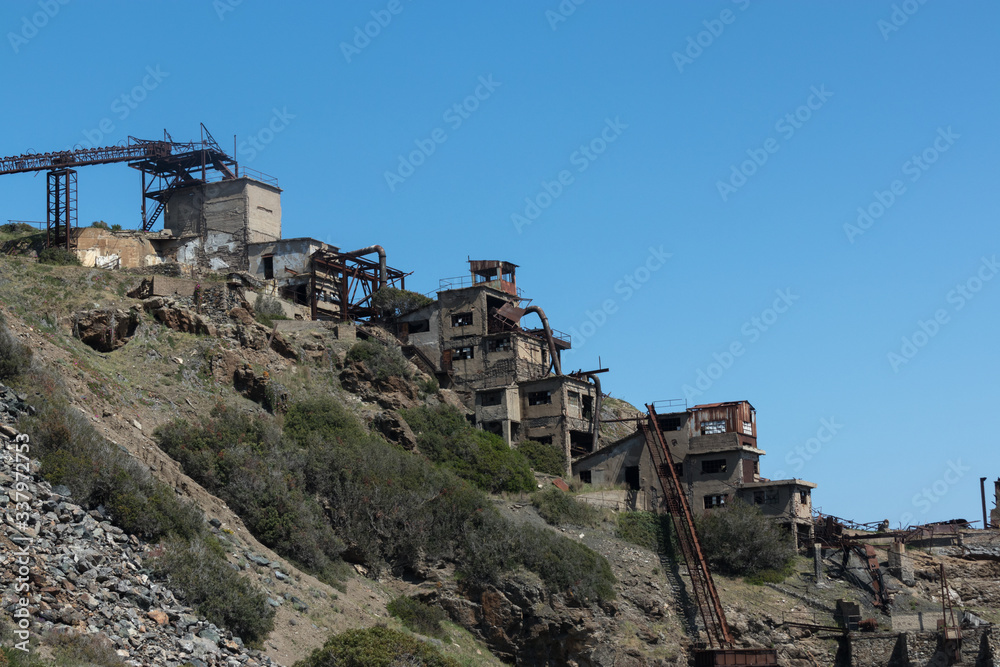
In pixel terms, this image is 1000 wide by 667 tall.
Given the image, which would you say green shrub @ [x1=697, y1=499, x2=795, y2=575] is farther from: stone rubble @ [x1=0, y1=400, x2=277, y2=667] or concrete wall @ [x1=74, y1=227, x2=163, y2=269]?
concrete wall @ [x1=74, y1=227, x2=163, y2=269]

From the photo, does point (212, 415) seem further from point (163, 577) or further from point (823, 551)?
point (823, 551)

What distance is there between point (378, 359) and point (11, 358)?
84.9ft

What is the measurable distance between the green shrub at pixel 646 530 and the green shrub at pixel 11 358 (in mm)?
29424

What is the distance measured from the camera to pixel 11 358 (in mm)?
39594

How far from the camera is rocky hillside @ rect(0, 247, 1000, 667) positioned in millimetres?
33406

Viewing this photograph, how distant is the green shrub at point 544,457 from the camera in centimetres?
6525

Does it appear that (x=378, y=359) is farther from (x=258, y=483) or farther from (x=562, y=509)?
(x=258, y=483)

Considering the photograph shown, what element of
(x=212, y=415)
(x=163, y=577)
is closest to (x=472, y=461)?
(x=212, y=415)

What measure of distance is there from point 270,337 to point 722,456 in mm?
23212

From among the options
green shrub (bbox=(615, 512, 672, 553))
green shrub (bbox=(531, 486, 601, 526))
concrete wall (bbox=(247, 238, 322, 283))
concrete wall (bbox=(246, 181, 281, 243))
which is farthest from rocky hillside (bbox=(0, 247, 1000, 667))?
concrete wall (bbox=(246, 181, 281, 243))

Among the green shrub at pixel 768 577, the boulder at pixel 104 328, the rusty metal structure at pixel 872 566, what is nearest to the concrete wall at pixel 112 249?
the boulder at pixel 104 328

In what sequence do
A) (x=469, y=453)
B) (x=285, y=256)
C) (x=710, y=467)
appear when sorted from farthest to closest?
1. (x=285, y=256)
2. (x=710, y=467)
3. (x=469, y=453)

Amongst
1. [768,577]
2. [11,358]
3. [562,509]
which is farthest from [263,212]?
[11,358]

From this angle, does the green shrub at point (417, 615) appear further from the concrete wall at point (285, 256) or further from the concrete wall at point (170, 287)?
the concrete wall at point (285, 256)
